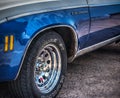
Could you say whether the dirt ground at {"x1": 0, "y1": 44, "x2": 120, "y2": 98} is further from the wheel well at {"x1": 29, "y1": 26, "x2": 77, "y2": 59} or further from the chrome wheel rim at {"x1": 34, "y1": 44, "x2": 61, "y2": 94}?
the wheel well at {"x1": 29, "y1": 26, "x2": 77, "y2": 59}

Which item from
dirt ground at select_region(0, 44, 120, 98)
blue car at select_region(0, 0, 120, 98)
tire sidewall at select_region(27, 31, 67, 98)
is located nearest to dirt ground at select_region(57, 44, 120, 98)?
dirt ground at select_region(0, 44, 120, 98)

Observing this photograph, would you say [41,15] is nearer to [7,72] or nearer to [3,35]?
[3,35]

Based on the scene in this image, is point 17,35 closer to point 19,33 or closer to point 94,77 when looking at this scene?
point 19,33

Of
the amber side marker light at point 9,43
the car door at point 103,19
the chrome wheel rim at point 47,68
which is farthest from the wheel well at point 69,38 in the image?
the amber side marker light at point 9,43

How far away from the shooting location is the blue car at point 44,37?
289cm

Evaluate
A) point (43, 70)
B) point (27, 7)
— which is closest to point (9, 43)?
point (27, 7)

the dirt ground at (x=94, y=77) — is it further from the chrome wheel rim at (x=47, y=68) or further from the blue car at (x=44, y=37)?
the blue car at (x=44, y=37)

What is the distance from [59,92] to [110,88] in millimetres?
752

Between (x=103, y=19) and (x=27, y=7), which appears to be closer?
(x=27, y=7)

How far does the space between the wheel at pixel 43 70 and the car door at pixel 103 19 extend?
2.21 ft

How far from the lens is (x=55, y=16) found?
329 centimetres

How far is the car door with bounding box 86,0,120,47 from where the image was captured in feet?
13.2

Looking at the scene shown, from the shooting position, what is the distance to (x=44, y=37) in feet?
10.7

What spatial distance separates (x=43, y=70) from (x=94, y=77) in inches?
45.0
